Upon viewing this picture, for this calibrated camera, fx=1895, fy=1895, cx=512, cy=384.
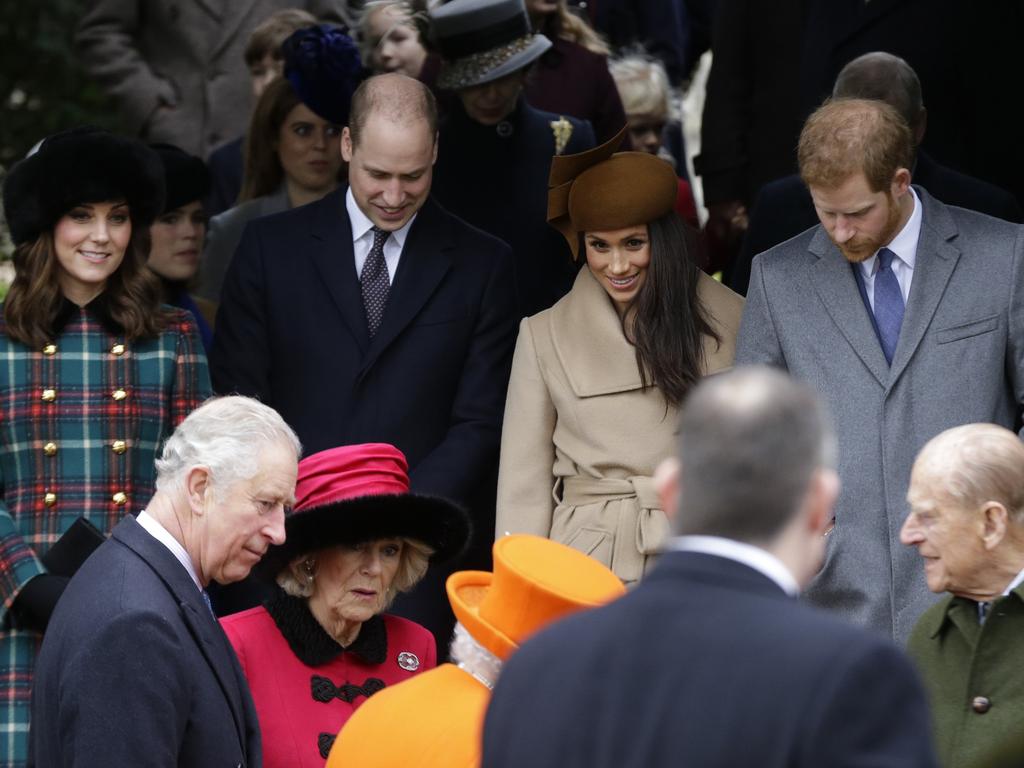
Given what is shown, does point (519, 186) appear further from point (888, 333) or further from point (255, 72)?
point (888, 333)

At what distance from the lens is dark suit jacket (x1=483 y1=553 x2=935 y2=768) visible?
2.27 metres

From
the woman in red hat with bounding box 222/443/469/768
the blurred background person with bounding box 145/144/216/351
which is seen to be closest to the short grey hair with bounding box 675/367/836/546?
the woman in red hat with bounding box 222/443/469/768

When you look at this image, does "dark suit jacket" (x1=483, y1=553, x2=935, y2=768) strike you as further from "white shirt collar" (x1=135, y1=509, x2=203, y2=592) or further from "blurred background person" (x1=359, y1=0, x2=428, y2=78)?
"blurred background person" (x1=359, y1=0, x2=428, y2=78)

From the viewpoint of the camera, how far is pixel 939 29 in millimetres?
6555

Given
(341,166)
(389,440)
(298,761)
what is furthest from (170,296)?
(298,761)

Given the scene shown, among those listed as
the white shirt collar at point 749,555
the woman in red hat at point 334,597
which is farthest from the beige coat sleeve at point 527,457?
the white shirt collar at point 749,555

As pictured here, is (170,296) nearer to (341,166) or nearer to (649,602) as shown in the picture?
(341,166)

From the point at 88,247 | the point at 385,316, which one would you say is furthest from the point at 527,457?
the point at 88,247

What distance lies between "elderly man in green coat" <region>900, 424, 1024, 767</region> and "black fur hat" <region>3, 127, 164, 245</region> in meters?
2.52

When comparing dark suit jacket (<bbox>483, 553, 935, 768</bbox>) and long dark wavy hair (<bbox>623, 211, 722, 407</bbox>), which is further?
long dark wavy hair (<bbox>623, 211, 722, 407</bbox>)

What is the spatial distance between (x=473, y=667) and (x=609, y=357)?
6.42 feet

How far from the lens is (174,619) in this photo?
145 inches

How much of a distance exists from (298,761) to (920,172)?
2631 mm

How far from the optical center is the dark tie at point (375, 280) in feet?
18.9
